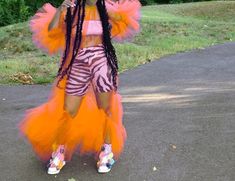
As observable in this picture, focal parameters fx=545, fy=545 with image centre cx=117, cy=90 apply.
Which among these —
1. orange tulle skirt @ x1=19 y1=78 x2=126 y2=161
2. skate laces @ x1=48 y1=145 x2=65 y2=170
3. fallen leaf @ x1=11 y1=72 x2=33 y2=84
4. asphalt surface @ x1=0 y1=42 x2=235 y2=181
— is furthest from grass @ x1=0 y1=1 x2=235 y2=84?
skate laces @ x1=48 y1=145 x2=65 y2=170

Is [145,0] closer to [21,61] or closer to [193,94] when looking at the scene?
[21,61]

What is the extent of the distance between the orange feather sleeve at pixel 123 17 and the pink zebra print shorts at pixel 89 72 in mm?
315

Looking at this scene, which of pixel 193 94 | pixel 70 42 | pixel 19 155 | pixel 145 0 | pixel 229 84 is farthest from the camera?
pixel 145 0

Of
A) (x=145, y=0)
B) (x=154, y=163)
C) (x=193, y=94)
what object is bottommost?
(x=145, y=0)

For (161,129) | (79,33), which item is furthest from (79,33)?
(161,129)

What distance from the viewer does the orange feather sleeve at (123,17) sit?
4352mm

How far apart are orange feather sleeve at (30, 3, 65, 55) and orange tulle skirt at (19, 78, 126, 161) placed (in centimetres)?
32

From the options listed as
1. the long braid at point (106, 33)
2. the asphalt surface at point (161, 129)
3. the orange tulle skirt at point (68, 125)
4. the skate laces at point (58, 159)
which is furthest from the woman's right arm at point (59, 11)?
the asphalt surface at point (161, 129)

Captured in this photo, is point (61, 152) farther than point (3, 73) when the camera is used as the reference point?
No

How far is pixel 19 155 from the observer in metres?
4.93

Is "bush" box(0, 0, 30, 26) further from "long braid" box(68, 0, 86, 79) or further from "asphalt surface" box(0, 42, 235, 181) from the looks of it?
"long braid" box(68, 0, 86, 79)

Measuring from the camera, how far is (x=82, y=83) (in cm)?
423

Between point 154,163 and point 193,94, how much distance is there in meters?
3.08

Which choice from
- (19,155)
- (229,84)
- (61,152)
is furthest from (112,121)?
(229,84)
